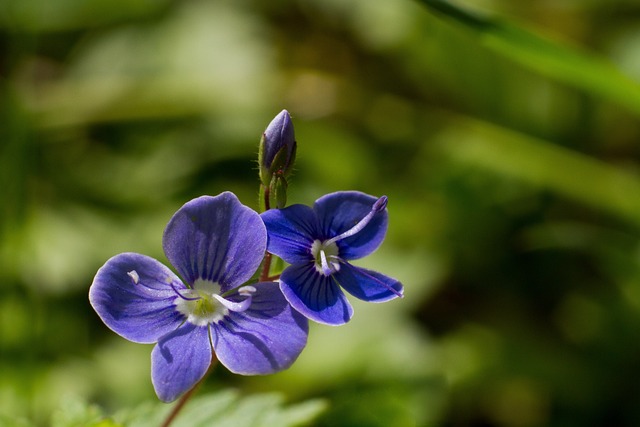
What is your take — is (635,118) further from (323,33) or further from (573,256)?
(323,33)

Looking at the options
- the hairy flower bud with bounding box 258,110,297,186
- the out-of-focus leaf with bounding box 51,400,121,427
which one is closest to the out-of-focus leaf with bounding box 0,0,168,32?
the out-of-focus leaf with bounding box 51,400,121,427

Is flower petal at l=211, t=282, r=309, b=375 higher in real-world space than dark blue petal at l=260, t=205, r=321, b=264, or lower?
lower

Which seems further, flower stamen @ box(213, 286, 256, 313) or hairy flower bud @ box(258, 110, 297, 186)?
hairy flower bud @ box(258, 110, 297, 186)

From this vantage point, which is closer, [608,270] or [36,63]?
[608,270]

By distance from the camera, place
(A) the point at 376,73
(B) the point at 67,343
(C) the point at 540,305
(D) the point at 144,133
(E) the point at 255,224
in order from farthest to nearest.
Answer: (A) the point at 376,73, (D) the point at 144,133, (C) the point at 540,305, (B) the point at 67,343, (E) the point at 255,224

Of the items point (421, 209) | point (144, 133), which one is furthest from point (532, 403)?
point (144, 133)

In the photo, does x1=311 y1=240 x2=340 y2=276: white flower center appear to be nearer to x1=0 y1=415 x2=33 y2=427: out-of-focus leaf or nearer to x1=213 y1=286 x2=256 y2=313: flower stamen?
x1=213 y1=286 x2=256 y2=313: flower stamen
